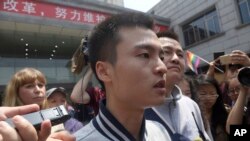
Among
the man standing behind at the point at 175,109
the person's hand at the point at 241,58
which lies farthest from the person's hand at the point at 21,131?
the person's hand at the point at 241,58

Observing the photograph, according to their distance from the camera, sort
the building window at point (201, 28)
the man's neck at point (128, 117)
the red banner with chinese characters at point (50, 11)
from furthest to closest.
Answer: the building window at point (201, 28) < the red banner with chinese characters at point (50, 11) < the man's neck at point (128, 117)

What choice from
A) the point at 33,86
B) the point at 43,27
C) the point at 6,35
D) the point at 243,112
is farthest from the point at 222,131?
the point at 6,35

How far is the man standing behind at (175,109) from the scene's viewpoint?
1639 mm

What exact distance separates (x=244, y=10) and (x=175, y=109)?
382 inches

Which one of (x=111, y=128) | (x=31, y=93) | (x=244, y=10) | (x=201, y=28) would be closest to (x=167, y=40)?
(x=111, y=128)

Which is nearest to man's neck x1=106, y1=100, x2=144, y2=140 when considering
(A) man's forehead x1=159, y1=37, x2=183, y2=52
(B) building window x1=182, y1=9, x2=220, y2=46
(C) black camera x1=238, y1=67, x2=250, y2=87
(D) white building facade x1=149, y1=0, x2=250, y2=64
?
(A) man's forehead x1=159, y1=37, x2=183, y2=52

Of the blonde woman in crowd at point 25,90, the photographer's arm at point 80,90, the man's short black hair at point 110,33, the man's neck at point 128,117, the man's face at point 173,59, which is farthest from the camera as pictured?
the photographer's arm at point 80,90

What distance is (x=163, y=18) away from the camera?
13.1 m

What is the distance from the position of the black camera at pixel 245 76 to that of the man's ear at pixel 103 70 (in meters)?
1.14

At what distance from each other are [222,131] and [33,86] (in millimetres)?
1944

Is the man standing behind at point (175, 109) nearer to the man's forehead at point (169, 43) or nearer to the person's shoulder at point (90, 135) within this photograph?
the man's forehead at point (169, 43)

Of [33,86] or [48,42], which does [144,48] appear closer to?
[33,86]

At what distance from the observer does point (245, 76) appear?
6.46 ft

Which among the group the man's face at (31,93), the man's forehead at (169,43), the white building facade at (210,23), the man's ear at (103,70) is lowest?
the man's face at (31,93)
